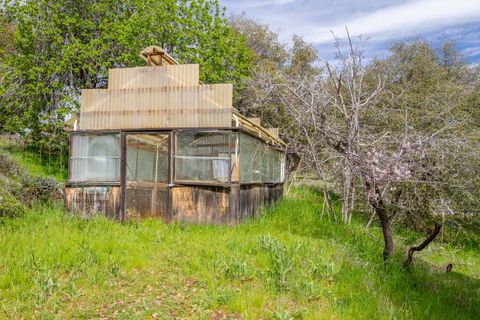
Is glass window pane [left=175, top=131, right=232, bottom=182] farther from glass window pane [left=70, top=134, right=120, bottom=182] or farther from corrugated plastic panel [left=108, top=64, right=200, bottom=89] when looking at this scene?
glass window pane [left=70, top=134, right=120, bottom=182]

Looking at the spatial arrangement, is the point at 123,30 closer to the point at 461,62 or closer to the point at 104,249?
the point at 104,249

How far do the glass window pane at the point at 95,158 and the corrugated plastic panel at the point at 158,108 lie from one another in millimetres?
375

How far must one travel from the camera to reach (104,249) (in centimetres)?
693

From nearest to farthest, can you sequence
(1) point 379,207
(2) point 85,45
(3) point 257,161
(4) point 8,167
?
(1) point 379,207, (3) point 257,161, (4) point 8,167, (2) point 85,45

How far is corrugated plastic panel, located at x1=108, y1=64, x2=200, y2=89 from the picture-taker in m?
10.7

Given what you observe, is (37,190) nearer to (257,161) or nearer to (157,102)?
(157,102)

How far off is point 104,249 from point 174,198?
346 cm

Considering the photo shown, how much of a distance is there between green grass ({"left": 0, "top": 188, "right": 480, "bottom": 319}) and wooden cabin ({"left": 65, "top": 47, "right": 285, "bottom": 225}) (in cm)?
120

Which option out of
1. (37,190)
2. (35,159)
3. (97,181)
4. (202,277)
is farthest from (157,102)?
(35,159)

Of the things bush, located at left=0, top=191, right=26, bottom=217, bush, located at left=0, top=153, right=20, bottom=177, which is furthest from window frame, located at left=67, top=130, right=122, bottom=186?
bush, located at left=0, top=153, right=20, bottom=177

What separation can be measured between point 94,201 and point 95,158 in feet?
3.96

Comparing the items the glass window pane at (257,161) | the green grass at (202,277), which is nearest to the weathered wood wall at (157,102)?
the glass window pane at (257,161)

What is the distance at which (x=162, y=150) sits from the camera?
11.4 meters

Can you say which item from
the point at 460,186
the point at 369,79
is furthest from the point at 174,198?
the point at 369,79
